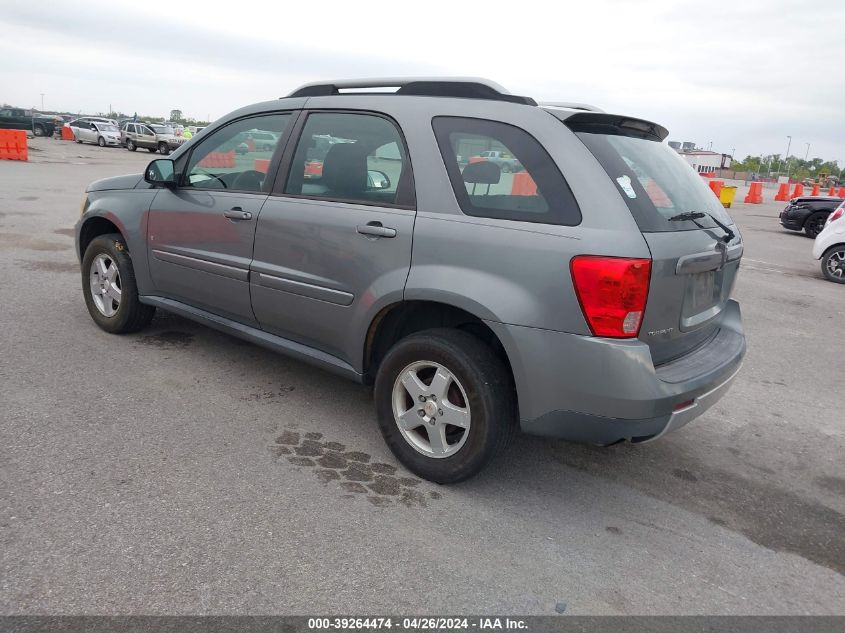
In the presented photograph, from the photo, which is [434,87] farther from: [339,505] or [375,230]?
[339,505]

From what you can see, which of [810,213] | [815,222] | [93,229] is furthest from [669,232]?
[815,222]

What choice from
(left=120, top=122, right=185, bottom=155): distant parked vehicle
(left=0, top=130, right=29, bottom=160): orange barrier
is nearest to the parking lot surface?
(left=0, top=130, right=29, bottom=160): orange barrier

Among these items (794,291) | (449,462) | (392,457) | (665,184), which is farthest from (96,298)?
(794,291)

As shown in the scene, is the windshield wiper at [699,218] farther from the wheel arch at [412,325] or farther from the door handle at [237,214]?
the door handle at [237,214]

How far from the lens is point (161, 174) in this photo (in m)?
4.43

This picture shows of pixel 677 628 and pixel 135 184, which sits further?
pixel 135 184

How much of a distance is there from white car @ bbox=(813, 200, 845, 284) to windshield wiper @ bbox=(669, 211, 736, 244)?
7.91m

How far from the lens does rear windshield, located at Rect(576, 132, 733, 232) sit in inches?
113

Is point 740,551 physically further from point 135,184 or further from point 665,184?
point 135,184

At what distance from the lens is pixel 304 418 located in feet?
12.8

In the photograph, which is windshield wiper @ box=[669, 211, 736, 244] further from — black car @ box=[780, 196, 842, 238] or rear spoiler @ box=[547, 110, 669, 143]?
black car @ box=[780, 196, 842, 238]

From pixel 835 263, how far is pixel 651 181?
8.78 m

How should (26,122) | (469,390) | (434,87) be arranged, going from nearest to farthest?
1. (469,390)
2. (434,87)
3. (26,122)

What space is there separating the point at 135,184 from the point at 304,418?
2.27 metres
